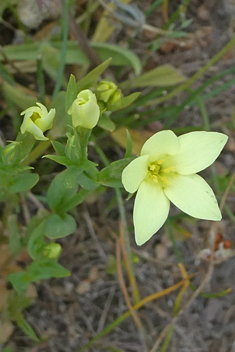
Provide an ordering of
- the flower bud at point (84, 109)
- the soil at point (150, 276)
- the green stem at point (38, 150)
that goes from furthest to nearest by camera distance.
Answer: the soil at point (150, 276) < the green stem at point (38, 150) < the flower bud at point (84, 109)

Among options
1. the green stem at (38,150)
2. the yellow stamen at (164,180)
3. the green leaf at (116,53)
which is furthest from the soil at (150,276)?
the yellow stamen at (164,180)

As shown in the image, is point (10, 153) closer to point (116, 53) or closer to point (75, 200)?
point (75, 200)

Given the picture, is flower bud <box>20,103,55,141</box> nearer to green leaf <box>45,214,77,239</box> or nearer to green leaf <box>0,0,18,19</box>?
green leaf <box>45,214,77,239</box>

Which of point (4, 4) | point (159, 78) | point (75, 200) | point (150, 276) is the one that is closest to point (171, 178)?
point (75, 200)

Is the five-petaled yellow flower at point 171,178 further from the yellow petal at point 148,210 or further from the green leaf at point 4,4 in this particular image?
the green leaf at point 4,4

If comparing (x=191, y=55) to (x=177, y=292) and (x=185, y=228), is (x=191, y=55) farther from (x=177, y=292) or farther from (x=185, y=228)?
(x=177, y=292)

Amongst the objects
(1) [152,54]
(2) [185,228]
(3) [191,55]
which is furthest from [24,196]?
(3) [191,55]
